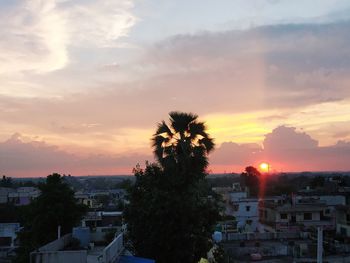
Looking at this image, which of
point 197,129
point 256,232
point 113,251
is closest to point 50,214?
point 113,251

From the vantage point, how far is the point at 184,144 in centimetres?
2430

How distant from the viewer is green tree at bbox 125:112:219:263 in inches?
897

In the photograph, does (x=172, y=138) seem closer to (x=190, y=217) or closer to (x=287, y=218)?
(x=190, y=217)

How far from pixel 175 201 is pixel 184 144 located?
295cm

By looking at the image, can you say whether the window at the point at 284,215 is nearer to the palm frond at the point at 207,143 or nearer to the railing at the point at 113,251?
the palm frond at the point at 207,143

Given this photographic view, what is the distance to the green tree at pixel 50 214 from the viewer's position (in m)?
27.4

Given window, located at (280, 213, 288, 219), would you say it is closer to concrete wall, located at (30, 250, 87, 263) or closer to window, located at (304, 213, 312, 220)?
window, located at (304, 213, 312, 220)

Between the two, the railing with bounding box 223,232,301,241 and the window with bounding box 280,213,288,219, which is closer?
the railing with bounding box 223,232,301,241

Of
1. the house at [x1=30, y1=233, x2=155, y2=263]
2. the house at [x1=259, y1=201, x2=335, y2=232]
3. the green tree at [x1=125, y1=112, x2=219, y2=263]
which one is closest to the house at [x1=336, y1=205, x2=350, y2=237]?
the house at [x1=259, y1=201, x2=335, y2=232]

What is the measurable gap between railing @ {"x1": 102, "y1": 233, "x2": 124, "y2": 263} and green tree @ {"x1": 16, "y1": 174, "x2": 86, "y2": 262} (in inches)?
236

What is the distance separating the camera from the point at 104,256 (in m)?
17.1

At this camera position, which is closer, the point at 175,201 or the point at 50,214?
the point at 175,201

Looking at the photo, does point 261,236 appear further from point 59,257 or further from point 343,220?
point 59,257

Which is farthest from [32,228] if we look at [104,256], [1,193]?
[1,193]
